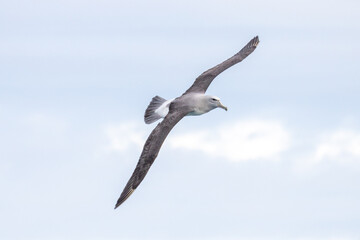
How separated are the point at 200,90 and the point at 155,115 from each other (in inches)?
78.6

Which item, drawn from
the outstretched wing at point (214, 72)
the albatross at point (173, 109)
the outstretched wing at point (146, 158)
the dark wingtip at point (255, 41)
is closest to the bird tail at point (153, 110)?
the albatross at point (173, 109)

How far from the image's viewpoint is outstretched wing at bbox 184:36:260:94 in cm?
3017

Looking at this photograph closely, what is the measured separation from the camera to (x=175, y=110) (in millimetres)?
27406

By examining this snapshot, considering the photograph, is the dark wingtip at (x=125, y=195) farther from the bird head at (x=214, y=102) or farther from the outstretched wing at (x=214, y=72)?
the outstretched wing at (x=214, y=72)

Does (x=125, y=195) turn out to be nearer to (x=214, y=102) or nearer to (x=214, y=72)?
(x=214, y=102)

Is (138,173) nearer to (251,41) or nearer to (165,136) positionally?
(165,136)

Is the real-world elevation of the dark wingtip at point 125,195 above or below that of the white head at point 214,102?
below

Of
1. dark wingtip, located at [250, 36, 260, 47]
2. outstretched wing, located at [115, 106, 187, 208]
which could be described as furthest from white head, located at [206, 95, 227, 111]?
dark wingtip, located at [250, 36, 260, 47]

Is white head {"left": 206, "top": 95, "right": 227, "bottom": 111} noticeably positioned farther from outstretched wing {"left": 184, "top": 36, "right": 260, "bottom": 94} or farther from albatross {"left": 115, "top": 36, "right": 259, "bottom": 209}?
outstretched wing {"left": 184, "top": 36, "right": 260, "bottom": 94}

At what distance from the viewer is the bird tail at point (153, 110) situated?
1142 inches

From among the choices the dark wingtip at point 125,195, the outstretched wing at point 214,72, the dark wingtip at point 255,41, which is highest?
the dark wingtip at point 255,41

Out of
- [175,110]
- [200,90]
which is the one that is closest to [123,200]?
[175,110]

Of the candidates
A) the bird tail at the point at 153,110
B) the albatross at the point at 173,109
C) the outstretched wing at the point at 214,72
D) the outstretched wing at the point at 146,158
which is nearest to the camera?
the outstretched wing at the point at 146,158

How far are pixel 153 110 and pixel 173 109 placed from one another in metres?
2.03
